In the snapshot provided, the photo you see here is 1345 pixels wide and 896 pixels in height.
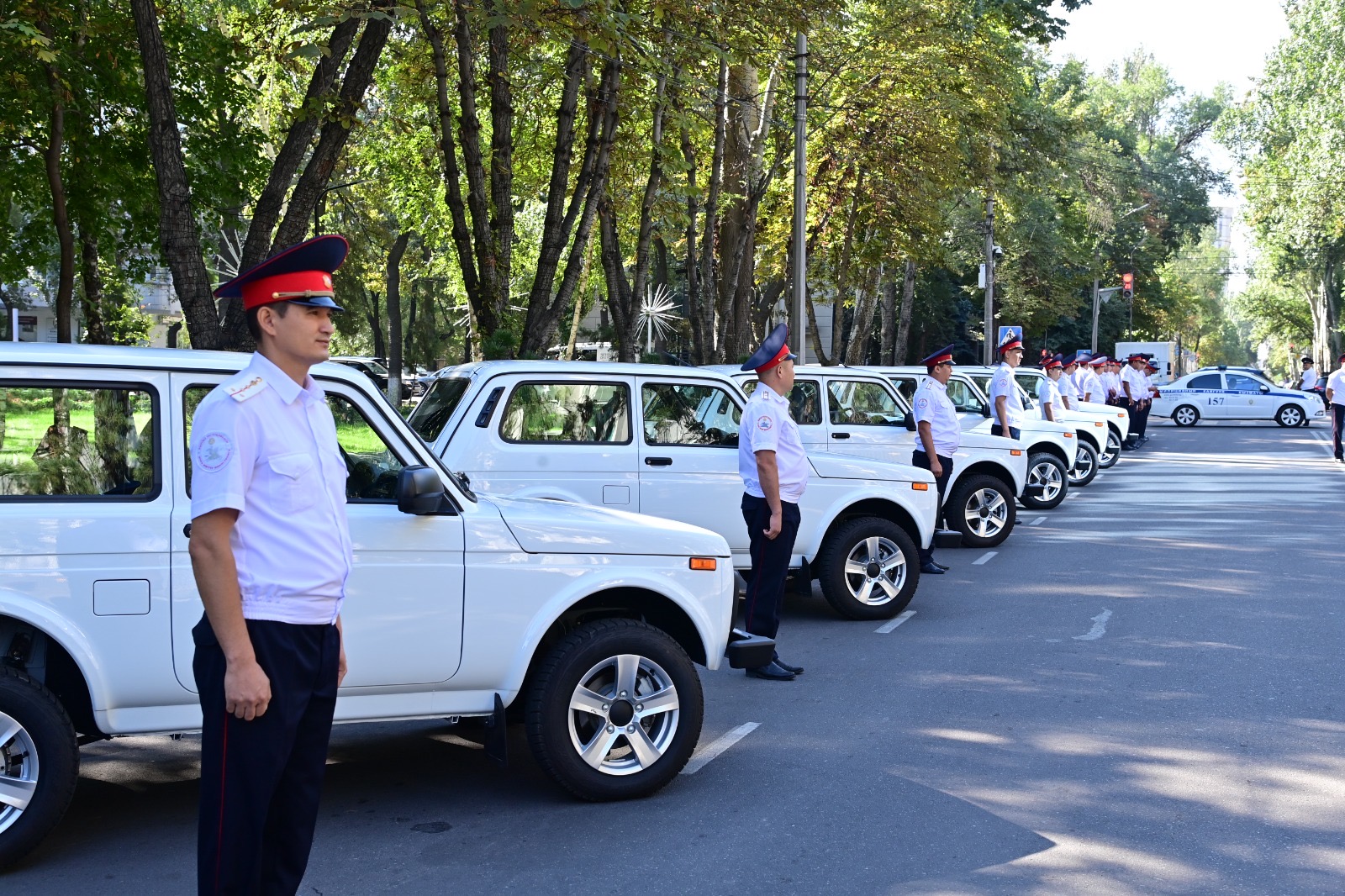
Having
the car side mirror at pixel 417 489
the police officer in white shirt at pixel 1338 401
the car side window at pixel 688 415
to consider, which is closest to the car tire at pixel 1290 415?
the police officer in white shirt at pixel 1338 401

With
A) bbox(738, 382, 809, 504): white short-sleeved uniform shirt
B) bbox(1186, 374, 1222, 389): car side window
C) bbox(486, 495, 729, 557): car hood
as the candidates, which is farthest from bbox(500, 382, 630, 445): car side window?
bbox(1186, 374, 1222, 389): car side window

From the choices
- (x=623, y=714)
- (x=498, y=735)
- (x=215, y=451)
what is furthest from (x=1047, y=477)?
(x=215, y=451)

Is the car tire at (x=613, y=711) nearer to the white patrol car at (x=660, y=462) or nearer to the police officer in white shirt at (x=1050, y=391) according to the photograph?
the white patrol car at (x=660, y=462)

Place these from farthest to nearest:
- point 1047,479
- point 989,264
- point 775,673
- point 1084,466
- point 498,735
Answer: point 989,264 < point 1084,466 < point 1047,479 < point 775,673 < point 498,735

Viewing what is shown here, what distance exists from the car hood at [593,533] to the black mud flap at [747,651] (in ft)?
1.49

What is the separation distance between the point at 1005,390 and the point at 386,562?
35.8ft

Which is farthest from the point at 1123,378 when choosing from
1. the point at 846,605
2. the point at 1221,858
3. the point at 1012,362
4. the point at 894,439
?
the point at 1221,858

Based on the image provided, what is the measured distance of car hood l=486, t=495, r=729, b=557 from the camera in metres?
5.66

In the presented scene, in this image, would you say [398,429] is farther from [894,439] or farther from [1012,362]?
[1012,362]

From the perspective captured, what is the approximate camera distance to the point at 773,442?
7.86 meters

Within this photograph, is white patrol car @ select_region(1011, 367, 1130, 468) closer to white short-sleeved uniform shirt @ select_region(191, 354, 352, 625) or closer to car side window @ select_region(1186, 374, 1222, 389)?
white short-sleeved uniform shirt @ select_region(191, 354, 352, 625)

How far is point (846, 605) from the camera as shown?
10125 millimetres

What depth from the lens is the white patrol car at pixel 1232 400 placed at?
40.2 meters

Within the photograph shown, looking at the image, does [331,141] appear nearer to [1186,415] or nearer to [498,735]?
[498,735]
